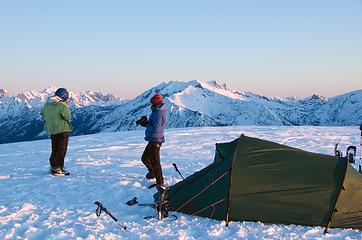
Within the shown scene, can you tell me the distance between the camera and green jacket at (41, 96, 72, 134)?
41.5 ft

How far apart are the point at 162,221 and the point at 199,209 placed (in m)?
0.86

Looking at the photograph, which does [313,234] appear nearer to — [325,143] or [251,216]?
[251,216]

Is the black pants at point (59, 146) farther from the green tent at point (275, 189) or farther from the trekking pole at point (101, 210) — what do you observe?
the green tent at point (275, 189)

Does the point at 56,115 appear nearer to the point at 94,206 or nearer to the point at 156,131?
the point at 156,131

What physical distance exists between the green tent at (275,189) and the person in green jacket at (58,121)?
15.7 ft

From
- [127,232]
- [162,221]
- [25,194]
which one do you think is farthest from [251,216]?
[25,194]

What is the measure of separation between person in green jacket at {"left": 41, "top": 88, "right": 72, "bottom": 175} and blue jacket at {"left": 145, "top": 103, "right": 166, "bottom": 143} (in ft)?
10.4

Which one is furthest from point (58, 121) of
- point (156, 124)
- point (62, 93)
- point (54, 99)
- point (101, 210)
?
point (101, 210)

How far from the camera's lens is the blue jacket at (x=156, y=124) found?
10.8 meters

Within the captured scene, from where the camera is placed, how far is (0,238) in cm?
791

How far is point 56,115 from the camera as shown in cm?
1265

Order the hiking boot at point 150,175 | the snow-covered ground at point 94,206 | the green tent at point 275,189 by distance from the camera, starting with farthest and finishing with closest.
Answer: the hiking boot at point 150,175 → the green tent at point 275,189 → the snow-covered ground at point 94,206

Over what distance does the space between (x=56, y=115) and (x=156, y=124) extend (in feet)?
11.6

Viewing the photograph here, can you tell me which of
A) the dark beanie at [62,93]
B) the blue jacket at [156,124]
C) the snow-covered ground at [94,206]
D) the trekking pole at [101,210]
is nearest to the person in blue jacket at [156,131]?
the blue jacket at [156,124]
